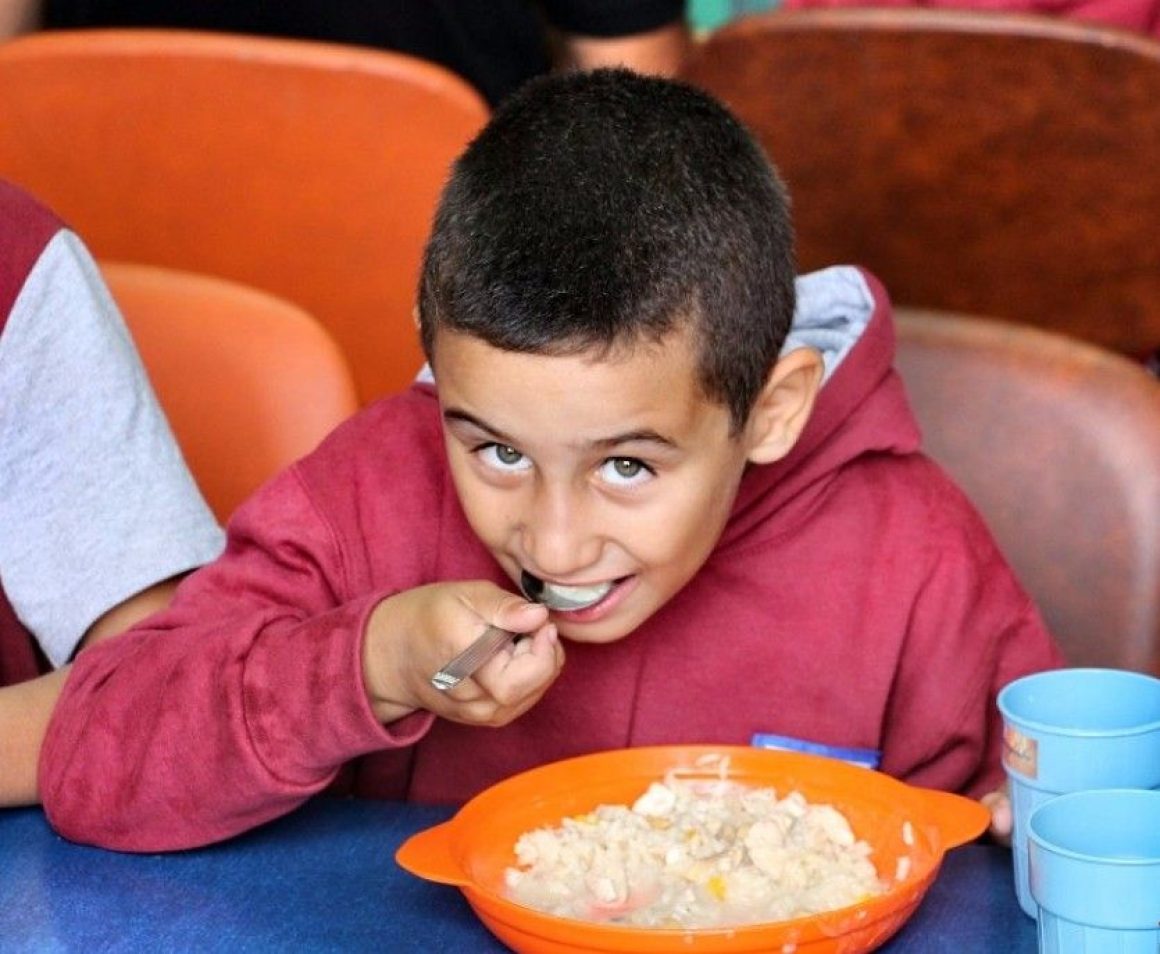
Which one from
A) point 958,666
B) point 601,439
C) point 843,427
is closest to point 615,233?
point 601,439

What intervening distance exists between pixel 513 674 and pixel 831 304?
1.90ft

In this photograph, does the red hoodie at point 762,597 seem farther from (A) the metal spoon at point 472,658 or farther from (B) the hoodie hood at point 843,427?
(A) the metal spoon at point 472,658

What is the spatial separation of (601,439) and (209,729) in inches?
13.3

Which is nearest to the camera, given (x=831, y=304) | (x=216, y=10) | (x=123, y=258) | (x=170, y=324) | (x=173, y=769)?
(x=173, y=769)

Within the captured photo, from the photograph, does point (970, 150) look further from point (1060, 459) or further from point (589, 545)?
point (589, 545)

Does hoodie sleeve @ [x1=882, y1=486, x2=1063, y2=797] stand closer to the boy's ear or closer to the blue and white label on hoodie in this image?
the blue and white label on hoodie

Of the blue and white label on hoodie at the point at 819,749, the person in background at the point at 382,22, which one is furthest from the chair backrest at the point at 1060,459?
the person in background at the point at 382,22

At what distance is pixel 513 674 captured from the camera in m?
1.39

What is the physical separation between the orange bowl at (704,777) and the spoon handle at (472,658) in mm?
102

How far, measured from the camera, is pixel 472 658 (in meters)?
1.36

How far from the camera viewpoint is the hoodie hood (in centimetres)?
173

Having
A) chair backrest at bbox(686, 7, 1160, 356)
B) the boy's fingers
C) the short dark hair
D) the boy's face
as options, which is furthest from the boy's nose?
chair backrest at bbox(686, 7, 1160, 356)

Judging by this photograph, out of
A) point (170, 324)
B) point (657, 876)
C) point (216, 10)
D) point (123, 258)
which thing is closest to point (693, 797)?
point (657, 876)

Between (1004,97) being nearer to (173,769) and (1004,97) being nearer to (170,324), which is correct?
(170,324)
